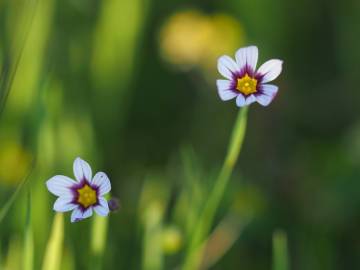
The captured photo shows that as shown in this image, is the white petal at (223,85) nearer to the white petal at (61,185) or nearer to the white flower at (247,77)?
the white flower at (247,77)

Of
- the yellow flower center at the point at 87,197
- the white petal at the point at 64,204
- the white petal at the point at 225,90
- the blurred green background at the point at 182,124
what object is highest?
the blurred green background at the point at 182,124

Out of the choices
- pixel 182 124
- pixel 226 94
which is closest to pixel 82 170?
pixel 226 94

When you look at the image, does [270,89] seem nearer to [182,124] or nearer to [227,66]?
[227,66]

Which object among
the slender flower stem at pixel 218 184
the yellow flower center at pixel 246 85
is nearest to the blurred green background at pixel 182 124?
the slender flower stem at pixel 218 184

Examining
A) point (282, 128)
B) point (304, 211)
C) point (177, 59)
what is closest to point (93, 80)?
point (177, 59)

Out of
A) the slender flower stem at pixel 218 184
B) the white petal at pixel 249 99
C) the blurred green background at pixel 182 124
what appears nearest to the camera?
the white petal at pixel 249 99

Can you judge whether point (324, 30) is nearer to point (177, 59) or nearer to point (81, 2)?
point (177, 59)

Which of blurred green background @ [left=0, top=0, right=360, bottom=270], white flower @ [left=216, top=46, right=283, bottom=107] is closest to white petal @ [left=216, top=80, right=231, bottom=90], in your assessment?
white flower @ [left=216, top=46, right=283, bottom=107]

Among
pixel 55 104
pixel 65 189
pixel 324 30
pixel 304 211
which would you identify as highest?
pixel 324 30
